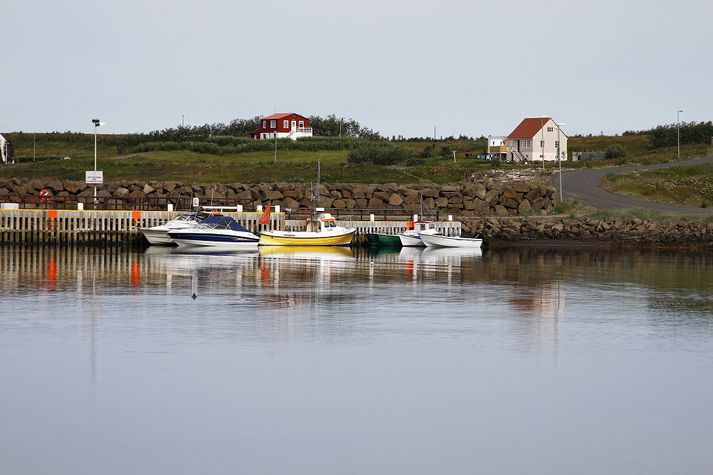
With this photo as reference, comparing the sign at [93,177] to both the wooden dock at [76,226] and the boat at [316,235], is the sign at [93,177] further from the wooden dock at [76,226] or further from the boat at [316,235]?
the boat at [316,235]

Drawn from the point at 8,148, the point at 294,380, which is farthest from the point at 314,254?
the point at 8,148

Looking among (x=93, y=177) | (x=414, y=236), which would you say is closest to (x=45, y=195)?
(x=93, y=177)

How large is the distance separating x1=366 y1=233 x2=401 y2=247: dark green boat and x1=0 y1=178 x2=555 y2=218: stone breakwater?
7.49m

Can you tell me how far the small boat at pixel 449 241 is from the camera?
215 feet

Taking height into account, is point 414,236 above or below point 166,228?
below

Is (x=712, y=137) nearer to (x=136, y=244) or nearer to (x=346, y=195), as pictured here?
(x=346, y=195)

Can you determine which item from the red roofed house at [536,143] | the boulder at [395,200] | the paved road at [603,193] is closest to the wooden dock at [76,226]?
the boulder at [395,200]

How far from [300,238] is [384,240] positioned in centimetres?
602

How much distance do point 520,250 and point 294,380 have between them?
Result: 148 ft

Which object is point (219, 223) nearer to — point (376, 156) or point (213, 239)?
point (213, 239)

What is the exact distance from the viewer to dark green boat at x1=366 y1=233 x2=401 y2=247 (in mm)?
67000

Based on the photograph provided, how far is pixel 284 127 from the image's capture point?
5266 inches

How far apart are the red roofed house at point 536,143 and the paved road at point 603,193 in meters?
18.3

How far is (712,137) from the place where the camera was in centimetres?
12206
